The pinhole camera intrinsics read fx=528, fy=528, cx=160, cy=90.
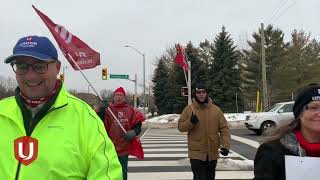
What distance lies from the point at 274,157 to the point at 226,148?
15.1 ft

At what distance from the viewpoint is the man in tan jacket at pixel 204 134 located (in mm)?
7230

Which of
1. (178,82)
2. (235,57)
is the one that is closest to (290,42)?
(235,57)

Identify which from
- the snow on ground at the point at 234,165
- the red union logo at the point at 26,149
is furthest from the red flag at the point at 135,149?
the red union logo at the point at 26,149

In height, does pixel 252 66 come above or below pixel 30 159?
above

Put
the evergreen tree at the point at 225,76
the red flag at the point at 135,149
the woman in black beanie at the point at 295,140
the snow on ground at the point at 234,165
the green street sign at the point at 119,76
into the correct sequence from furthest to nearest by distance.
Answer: the evergreen tree at the point at 225,76 → the green street sign at the point at 119,76 → the snow on ground at the point at 234,165 → the red flag at the point at 135,149 → the woman in black beanie at the point at 295,140

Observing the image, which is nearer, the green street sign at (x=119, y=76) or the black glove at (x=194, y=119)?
the black glove at (x=194, y=119)

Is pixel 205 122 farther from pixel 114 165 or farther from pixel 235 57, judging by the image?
pixel 235 57

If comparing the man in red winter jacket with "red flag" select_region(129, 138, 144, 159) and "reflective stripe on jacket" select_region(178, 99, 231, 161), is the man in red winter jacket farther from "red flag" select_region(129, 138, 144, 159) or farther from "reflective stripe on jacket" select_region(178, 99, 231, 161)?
"reflective stripe on jacket" select_region(178, 99, 231, 161)

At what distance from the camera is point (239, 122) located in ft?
113

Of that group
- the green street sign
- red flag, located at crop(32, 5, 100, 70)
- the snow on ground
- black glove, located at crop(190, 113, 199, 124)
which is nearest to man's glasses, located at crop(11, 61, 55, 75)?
black glove, located at crop(190, 113, 199, 124)

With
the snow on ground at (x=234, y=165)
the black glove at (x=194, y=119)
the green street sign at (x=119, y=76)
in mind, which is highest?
the green street sign at (x=119, y=76)

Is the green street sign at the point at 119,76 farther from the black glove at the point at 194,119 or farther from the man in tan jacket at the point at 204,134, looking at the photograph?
the black glove at the point at 194,119

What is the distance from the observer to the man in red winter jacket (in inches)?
299

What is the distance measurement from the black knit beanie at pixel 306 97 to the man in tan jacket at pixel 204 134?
422 centimetres
